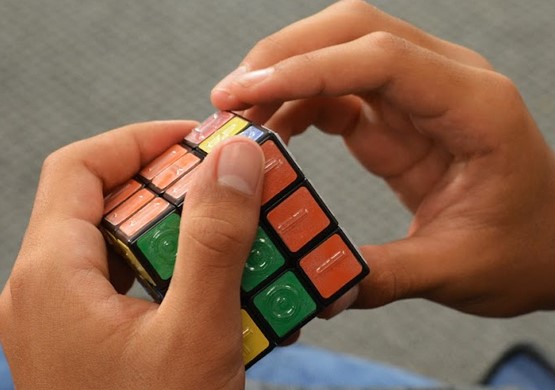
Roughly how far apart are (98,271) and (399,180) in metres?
0.47

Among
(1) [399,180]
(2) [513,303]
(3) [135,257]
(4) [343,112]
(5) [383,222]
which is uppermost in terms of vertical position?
(3) [135,257]

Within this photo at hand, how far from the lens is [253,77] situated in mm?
800

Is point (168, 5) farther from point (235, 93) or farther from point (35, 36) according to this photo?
point (235, 93)

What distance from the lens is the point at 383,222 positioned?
1577 millimetres

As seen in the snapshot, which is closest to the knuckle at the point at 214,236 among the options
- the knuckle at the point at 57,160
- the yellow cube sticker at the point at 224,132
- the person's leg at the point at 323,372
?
the yellow cube sticker at the point at 224,132

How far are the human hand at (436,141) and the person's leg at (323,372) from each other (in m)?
0.33

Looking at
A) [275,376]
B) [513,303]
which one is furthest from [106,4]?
[513,303]

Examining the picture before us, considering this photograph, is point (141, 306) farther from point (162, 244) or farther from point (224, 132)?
point (224, 132)

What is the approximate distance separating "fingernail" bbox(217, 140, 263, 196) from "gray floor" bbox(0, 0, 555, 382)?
93cm

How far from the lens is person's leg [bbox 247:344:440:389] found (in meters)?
1.22

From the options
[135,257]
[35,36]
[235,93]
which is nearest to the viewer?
[135,257]

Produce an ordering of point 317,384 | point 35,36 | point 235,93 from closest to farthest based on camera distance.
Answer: point 235,93 < point 317,384 < point 35,36

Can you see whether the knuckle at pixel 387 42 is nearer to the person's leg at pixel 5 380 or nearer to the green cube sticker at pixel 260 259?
the green cube sticker at pixel 260 259

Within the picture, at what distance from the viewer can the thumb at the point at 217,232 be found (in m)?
0.58
